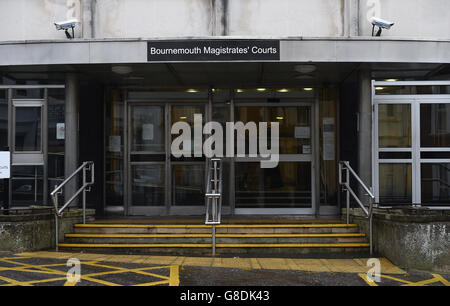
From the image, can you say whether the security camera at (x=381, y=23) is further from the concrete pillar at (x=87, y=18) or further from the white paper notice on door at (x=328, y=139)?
the concrete pillar at (x=87, y=18)

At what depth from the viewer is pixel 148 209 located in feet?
33.2

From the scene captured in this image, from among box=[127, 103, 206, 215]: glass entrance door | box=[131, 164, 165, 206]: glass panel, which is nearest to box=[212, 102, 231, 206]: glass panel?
box=[127, 103, 206, 215]: glass entrance door

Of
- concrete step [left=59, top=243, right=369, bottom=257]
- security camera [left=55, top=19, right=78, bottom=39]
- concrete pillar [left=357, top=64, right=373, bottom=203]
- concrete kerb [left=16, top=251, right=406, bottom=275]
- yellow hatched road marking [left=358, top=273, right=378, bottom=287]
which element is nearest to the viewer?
yellow hatched road marking [left=358, top=273, right=378, bottom=287]

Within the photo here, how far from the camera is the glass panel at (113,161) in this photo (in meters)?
10.1

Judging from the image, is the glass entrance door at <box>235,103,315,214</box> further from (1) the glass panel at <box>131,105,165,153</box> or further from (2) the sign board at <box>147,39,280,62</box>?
(2) the sign board at <box>147,39,280,62</box>

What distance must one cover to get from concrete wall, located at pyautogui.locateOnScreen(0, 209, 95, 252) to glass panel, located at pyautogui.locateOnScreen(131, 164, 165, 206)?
211 cm

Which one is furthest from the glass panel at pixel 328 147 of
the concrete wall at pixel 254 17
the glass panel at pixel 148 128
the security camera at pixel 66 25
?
the security camera at pixel 66 25

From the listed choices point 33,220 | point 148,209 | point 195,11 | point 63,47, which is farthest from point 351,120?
point 33,220

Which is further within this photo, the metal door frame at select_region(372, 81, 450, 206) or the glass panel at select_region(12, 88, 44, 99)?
the glass panel at select_region(12, 88, 44, 99)

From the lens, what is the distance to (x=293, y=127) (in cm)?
1009

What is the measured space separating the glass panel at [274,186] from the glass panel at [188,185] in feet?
2.64

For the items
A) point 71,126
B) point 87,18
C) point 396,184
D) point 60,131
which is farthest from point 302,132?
point 60,131

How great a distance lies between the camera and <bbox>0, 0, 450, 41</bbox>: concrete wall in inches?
348

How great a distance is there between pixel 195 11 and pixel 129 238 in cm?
442
